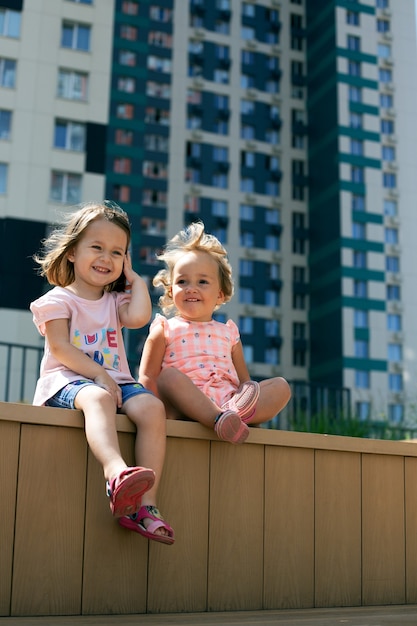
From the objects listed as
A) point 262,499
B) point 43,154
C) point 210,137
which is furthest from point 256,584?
point 210,137

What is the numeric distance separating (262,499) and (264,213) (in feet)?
108

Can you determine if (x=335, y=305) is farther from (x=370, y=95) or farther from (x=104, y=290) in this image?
(x=104, y=290)

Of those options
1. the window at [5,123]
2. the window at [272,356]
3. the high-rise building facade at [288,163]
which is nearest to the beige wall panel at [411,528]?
the window at [5,123]

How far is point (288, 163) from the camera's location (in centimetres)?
3594

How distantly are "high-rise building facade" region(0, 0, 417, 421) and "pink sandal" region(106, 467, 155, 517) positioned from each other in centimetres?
2889

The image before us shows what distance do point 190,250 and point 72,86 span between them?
70.6 feet

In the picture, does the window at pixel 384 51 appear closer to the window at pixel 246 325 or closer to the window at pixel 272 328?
the window at pixel 272 328

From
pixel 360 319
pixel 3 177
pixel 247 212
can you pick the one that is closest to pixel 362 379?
pixel 360 319

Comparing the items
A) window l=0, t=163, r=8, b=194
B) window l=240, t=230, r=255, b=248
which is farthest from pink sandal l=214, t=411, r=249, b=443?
window l=240, t=230, r=255, b=248

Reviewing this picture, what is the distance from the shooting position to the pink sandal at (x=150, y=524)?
81.7 inches

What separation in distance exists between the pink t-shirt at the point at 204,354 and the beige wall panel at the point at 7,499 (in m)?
0.85

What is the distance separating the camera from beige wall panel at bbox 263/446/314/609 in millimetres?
2492

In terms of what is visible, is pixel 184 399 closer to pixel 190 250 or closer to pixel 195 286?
pixel 195 286

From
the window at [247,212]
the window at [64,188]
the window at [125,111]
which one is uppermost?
the window at [125,111]
